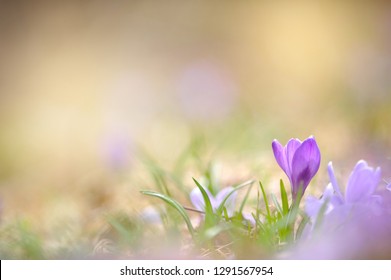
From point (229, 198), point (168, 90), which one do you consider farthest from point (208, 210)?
point (168, 90)

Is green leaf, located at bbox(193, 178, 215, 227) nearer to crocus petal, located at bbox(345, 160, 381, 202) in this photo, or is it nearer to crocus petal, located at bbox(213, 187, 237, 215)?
crocus petal, located at bbox(213, 187, 237, 215)

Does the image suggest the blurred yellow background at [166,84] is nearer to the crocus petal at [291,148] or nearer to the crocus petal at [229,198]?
the crocus petal at [229,198]

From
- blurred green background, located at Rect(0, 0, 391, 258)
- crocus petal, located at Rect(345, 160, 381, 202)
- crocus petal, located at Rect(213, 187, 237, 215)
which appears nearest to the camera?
crocus petal, located at Rect(345, 160, 381, 202)

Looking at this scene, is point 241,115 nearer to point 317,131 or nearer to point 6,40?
point 317,131

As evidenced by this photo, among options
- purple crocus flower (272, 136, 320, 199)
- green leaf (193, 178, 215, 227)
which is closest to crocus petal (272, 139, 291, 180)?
purple crocus flower (272, 136, 320, 199)

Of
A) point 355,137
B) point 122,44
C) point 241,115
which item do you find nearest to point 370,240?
point 355,137

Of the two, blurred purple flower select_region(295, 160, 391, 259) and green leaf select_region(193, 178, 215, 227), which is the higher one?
green leaf select_region(193, 178, 215, 227)
